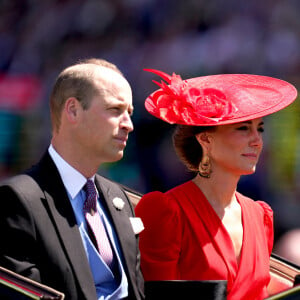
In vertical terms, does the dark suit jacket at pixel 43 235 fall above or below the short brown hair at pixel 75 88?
below

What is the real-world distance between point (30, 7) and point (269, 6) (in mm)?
1284

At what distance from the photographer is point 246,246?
6.65ft

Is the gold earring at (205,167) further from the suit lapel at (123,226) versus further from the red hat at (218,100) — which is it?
the suit lapel at (123,226)

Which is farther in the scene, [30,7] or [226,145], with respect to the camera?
[30,7]

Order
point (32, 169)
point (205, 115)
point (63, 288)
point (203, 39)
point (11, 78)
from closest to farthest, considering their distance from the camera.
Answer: point (63, 288) < point (32, 169) < point (205, 115) < point (11, 78) < point (203, 39)

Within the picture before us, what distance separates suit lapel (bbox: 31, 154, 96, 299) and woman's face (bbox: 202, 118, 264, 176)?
1.89 ft

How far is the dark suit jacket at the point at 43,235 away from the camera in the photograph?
150 cm

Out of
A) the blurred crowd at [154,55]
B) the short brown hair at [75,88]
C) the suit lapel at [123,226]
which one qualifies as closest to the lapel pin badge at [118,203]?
the suit lapel at [123,226]

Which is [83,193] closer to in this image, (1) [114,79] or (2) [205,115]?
(1) [114,79]

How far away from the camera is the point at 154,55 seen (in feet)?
12.1

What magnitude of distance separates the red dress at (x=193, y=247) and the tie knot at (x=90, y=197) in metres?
0.33

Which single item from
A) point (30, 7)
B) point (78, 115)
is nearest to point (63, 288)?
point (78, 115)

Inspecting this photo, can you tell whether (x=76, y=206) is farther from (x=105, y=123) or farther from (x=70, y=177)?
(x=105, y=123)

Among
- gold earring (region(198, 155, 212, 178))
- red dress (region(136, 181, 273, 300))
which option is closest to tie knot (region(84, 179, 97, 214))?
red dress (region(136, 181, 273, 300))
